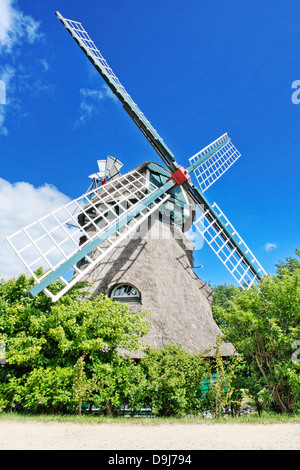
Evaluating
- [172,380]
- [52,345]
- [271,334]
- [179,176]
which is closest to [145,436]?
[172,380]

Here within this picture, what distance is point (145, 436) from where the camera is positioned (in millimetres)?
4840

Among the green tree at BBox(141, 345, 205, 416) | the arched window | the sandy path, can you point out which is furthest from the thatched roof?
the sandy path

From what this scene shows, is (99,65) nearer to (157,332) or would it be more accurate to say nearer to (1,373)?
(157,332)

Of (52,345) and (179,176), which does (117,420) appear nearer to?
(52,345)

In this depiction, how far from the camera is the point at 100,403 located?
22.5 ft

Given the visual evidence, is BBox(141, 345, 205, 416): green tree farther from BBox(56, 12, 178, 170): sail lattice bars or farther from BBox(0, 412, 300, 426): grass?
BBox(56, 12, 178, 170): sail lattice bars

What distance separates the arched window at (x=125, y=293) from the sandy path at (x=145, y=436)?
14.1 ft

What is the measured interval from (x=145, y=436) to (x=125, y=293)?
17.6ft

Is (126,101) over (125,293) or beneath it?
over

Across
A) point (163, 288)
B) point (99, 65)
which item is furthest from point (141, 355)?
point (99, 65)

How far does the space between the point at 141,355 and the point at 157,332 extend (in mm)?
951

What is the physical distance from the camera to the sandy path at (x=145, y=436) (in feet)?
13.7

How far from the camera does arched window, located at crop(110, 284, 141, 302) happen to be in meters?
9.82

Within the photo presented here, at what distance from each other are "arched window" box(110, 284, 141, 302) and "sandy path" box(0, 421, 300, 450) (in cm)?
431
